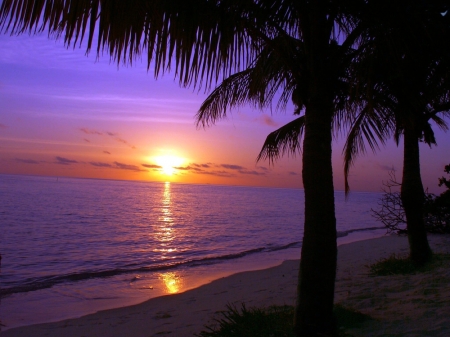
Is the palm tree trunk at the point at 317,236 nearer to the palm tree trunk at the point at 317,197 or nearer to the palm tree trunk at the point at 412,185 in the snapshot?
the palm tree trunk at the point at 317,197

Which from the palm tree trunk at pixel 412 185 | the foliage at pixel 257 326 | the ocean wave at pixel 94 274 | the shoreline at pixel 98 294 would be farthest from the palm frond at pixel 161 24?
the ocean wave at pixel 94 274

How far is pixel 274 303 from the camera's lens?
650 centimetres

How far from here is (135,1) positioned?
2473 mm

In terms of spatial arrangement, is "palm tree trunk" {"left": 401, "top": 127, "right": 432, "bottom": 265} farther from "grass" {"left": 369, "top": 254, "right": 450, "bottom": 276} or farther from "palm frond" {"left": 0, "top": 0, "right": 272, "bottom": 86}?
"palm frond" {"left": 0, "top": 0, "right": 272, "bottom": 86}

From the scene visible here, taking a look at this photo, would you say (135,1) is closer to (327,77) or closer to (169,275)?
(327,77)

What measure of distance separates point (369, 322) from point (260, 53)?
10.6 ft

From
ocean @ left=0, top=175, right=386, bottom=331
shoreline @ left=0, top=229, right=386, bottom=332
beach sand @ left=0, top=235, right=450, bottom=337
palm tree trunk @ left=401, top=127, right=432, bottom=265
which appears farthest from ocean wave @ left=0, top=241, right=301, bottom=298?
palm tree trunk @ left=401, top=127, right=432, bottom=265

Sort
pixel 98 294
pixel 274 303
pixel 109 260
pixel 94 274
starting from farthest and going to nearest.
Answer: pixel 109 260, pixel 94 274, pixel 98 294, pixel 274 303

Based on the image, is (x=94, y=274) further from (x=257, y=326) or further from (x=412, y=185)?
(x=412, y=185)

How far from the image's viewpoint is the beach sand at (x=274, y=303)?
436 cm

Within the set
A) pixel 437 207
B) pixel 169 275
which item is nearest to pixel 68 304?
pixel 169 275

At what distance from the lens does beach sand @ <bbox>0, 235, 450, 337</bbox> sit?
14.3 feet

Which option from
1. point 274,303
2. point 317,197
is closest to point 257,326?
point 317,197

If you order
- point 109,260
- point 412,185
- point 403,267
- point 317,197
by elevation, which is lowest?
point 109,260
